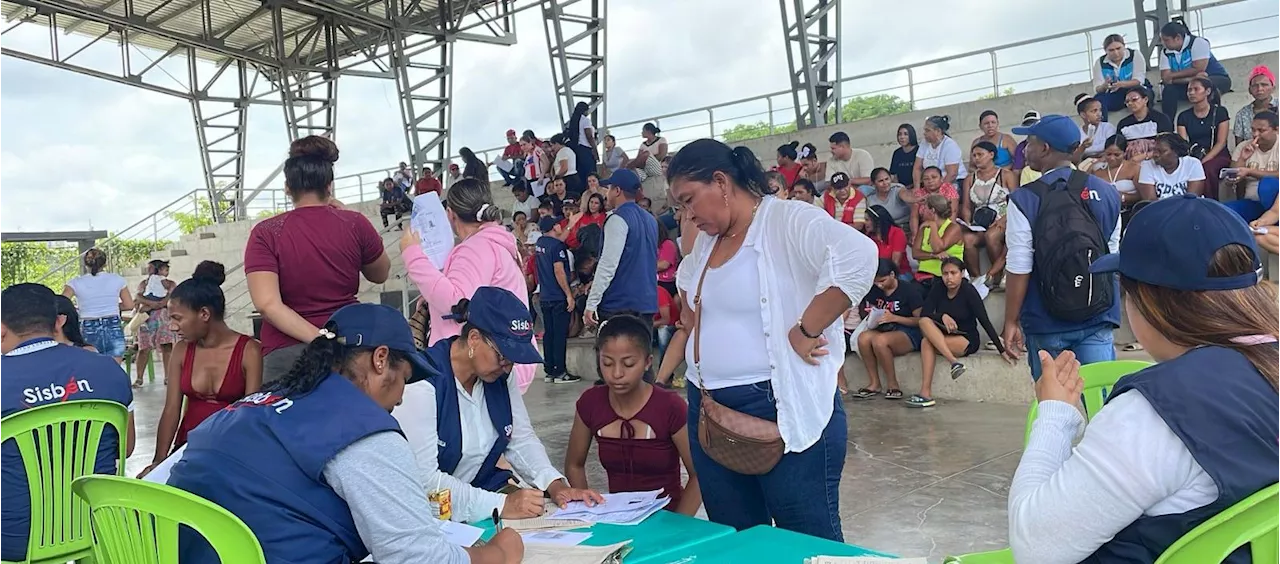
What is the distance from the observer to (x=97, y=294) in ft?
29.0

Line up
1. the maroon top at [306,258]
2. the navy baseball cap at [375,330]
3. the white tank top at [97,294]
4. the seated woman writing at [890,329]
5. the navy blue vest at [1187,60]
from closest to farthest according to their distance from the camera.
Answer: the navy baseball cap at [375,330] → the maroon top at [306,258] → the seated woman writing at [890,329] → the navy blue vest at [1187,60] → the white tank top at [97,294]

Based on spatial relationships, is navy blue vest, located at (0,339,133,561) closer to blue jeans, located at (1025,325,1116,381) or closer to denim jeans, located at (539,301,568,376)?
blue jeans, located at (1025,325,1116,381)

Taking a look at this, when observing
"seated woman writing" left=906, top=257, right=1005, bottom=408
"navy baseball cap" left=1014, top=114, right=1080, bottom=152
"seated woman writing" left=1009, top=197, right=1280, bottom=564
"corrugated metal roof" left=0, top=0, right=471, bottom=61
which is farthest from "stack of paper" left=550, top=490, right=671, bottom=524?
"corrugated metal roof" left=0, top=0, right=471, bottom=61

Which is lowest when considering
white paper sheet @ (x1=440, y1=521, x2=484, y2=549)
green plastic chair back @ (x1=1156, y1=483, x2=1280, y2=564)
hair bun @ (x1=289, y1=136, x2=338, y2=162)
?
white paper sheet @ (x1=440, y1=521, x2=484, y2=549)

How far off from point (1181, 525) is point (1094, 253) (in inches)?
102

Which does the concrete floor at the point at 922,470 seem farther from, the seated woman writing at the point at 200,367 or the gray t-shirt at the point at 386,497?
the gray t-shirt at the point at 386,497

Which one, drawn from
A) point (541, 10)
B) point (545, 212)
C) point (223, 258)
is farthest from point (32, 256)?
point (545, 212)

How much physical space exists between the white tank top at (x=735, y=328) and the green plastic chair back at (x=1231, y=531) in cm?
108

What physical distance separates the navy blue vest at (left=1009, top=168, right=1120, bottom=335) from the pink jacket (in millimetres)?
2069

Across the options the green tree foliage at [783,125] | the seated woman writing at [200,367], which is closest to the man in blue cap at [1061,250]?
the seated woman writing at [200,367]

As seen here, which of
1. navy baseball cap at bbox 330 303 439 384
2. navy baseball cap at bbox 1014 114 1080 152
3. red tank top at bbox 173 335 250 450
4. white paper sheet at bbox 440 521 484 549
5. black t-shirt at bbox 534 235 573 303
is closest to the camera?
navy baseball cap at bbox 330 303 439 384

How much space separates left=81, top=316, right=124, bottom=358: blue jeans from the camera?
893 cm

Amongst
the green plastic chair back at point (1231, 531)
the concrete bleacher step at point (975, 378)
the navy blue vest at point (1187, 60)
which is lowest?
the concrete bleacher step at point (975, 378)

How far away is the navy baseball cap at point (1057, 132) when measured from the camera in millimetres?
3537
